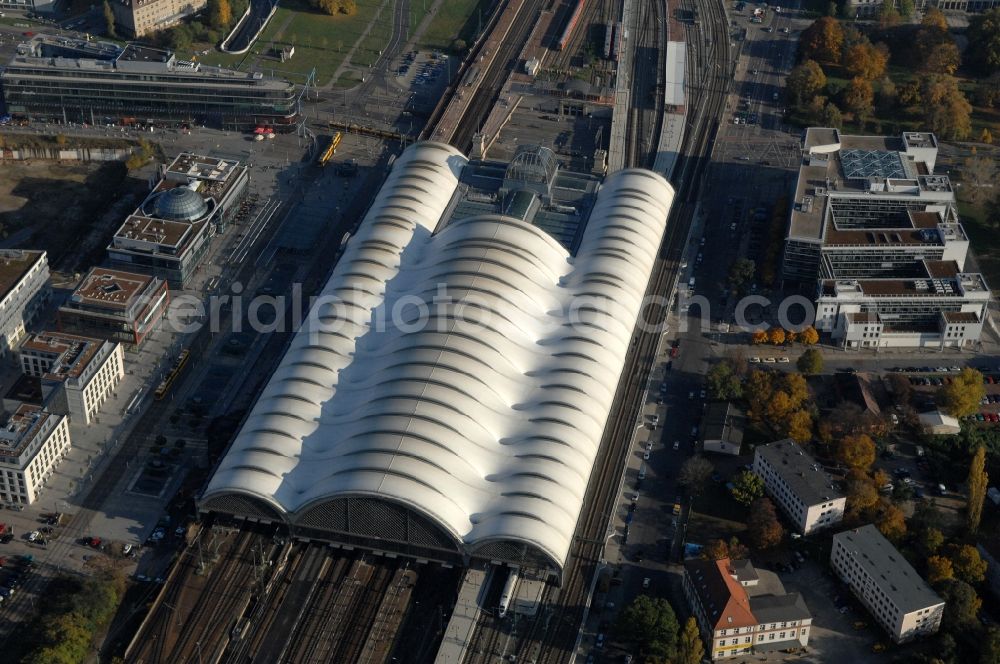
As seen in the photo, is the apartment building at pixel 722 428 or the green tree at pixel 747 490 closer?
the green tree at pixel 747 490

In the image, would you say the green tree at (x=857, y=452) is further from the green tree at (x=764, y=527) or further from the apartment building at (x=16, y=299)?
the apartment building at (x=16, y=299)

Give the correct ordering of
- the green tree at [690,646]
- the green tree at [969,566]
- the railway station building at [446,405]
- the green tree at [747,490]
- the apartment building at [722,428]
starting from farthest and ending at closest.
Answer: the apartment building at [722,428]
the green tree at [747,490]
the green tree at [969,566]
the railway station building at [446,405]
the green tree at [690,646]

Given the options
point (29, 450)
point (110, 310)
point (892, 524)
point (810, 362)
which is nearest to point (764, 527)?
point (892, 524)

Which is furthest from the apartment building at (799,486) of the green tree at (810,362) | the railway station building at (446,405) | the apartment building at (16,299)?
the apartment building at (16,299)

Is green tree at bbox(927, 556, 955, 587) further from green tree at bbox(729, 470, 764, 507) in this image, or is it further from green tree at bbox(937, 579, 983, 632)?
green tree at bbox(729, 470, 764, 507)

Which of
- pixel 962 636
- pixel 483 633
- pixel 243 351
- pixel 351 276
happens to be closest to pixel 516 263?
pixel 351 276

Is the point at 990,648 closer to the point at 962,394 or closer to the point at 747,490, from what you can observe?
the point at 747,490

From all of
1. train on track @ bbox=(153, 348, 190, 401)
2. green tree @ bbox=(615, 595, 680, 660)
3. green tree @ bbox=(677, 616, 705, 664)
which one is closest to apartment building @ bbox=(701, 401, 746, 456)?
green tree @ bbox=(615, 595, 680, 660)
